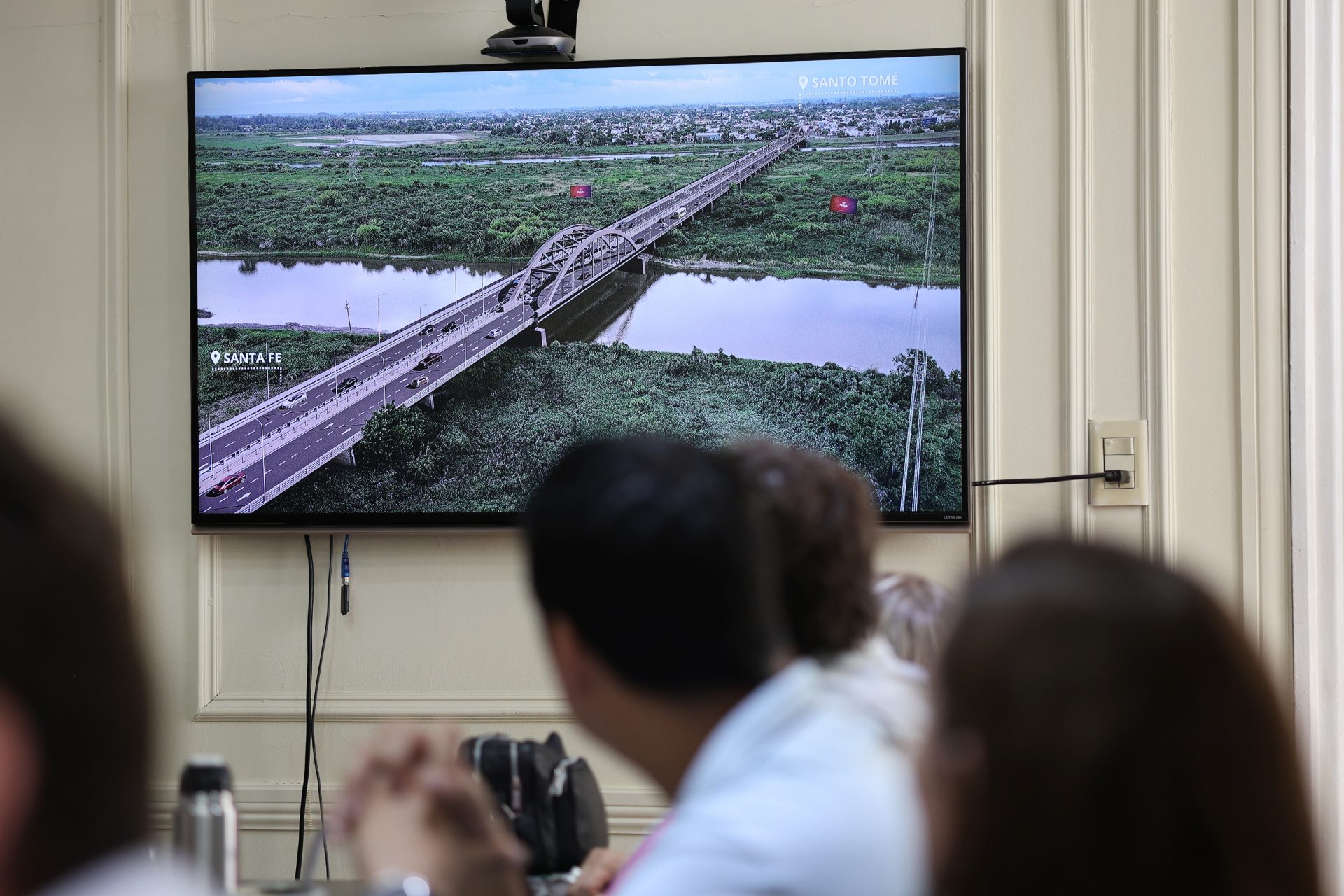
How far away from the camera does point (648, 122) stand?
3039 mm

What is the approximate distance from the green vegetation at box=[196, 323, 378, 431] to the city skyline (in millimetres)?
581

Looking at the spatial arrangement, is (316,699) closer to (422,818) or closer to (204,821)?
(204,821)

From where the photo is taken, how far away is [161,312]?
124 inches

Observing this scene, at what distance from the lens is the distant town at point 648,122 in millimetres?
2953

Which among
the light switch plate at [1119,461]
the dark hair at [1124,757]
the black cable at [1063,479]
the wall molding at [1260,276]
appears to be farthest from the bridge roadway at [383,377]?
the dark hair at [1124,757]

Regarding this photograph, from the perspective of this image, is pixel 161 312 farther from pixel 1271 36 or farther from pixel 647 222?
pixel 1271 36

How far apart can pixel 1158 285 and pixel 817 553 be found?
2066mm

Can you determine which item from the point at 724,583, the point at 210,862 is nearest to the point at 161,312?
the point at 210,862

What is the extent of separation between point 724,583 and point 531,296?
213cm

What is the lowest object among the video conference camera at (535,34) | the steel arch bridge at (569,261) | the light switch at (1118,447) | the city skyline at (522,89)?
the light switch at (1118,447)

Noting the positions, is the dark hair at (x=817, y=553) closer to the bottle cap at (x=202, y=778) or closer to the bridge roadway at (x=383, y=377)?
the bottle cap at (x=202, y=778)

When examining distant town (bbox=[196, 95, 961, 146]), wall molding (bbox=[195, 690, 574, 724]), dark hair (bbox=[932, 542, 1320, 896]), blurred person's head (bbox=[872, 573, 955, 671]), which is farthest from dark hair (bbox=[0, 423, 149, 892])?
distant town (bbox=[196, 95, 961, 146])

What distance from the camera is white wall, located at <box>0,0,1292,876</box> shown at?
2.96 meters

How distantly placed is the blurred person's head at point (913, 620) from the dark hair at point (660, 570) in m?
0.66
